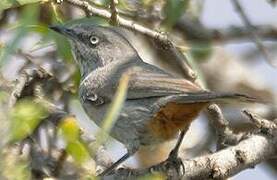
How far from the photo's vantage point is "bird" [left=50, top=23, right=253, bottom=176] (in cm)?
407

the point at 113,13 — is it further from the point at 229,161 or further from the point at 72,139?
the point at 72,139

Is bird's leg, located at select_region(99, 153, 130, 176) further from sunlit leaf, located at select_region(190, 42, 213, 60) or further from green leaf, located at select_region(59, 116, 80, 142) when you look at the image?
green leaf, located at select_region(59, 116, 80, 142)

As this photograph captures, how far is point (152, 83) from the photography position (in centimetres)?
433

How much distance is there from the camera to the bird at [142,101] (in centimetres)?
407

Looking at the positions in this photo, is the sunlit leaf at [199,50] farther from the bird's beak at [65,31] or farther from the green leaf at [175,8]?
the bird's beak at [65,31]

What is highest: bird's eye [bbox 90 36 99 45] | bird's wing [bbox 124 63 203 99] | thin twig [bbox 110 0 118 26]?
thin twig [bbox 110 0 118 26]

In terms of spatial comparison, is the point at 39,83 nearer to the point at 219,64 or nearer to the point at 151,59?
the point at 151,59

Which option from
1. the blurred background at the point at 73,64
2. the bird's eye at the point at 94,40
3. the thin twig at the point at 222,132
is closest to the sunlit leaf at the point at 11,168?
the blurred background at the point at 73,64

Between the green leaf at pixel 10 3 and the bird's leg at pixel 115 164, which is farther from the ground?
the green leaf at pixel 10 3

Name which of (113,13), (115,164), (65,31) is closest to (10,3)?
(113,13)

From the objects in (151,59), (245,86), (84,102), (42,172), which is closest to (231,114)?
(245,86)

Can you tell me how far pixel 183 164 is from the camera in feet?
13.4

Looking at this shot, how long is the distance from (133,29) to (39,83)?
1.95 feet

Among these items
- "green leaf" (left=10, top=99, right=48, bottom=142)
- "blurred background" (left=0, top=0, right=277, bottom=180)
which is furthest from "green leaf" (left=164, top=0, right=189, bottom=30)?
"green leaf" (left=10, top=99, right=48, bottom=142)
